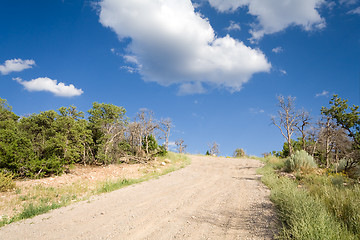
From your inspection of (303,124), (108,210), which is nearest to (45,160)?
(108,210)

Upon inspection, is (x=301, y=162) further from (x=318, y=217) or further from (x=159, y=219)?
(x=159, y=219)

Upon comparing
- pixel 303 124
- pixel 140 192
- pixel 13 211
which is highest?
pixel 303 124

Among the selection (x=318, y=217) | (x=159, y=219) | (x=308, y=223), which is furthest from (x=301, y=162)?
(x=159, y=219)

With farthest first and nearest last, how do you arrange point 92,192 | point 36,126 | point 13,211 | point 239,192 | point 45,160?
1. point 36,126
2. point 45,160
3. point 92,192
4. point 239,192
5. point 13,211

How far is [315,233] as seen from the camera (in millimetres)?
3818

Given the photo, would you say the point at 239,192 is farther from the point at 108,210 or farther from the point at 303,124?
the point at 303,124

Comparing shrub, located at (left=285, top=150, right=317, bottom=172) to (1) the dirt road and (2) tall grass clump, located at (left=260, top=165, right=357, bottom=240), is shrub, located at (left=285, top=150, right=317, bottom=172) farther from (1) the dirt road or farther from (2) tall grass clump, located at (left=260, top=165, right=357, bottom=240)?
(2) tall grass clump, located at (left=260, top=165, right=357, bottom=240)

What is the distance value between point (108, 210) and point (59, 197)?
3.74 meters

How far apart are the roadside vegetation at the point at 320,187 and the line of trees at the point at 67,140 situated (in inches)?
512

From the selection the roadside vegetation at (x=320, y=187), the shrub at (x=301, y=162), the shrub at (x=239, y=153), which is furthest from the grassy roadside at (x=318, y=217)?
the shrub at (x=239, y=153)

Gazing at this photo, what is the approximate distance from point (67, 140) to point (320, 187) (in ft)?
51.6

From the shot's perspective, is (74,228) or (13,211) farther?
(13,211)

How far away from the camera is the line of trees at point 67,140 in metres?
13.3

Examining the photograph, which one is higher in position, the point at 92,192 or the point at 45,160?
the point at 45,160
